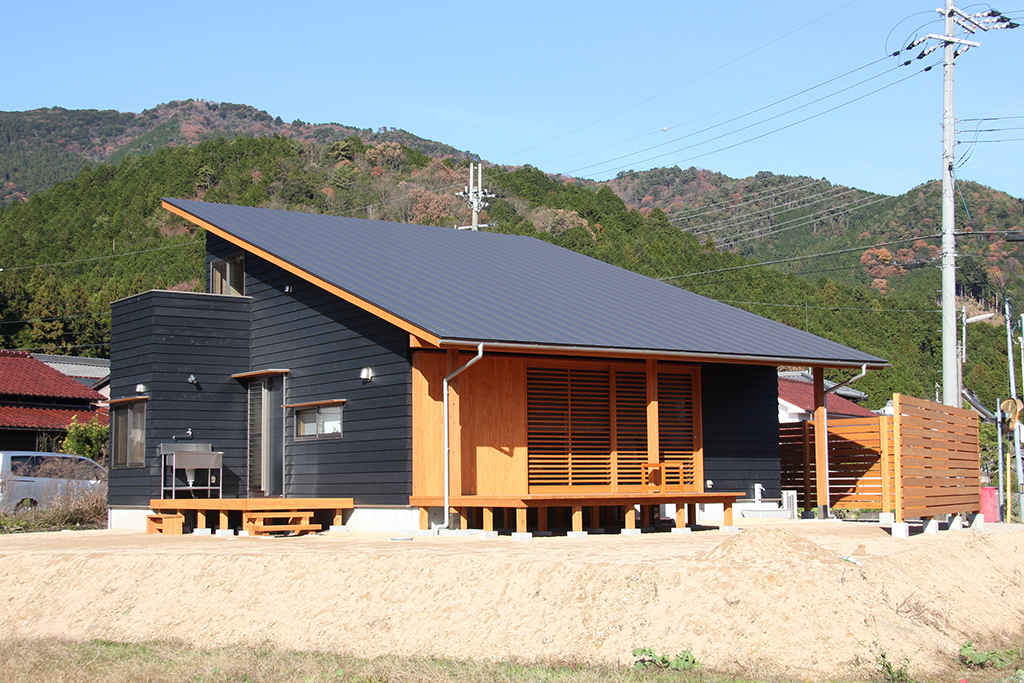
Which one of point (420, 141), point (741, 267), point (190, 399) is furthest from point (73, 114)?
point (190, 399)

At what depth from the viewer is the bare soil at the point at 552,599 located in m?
8.64

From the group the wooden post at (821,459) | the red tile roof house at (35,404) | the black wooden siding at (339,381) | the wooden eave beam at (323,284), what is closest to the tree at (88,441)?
the red tile roof house at (35,404)

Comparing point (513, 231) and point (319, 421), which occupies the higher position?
point (513, 231)

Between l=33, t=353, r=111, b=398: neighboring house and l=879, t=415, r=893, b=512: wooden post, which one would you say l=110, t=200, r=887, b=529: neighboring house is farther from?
l=33, t=353, r=111, b=398: neighboring house

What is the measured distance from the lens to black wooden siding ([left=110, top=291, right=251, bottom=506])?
1741 centimetres

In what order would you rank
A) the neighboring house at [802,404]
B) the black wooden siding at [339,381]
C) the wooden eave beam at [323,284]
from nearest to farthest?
1. the wooden eave beam at [323,284]
2. the black wooden siding at [339,381]
3. the neighboring house at [802,404]

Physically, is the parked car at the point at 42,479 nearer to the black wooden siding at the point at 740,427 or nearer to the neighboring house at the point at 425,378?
the neighboring house at the point at 425,378

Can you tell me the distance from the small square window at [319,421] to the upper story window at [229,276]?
2.88 metres

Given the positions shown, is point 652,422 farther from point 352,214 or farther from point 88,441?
point 352,214

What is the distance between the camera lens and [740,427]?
18688 mm

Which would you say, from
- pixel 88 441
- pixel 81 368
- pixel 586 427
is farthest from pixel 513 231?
pixel 586 427

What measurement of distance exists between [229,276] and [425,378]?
19.1ft

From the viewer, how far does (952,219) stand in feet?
67.7

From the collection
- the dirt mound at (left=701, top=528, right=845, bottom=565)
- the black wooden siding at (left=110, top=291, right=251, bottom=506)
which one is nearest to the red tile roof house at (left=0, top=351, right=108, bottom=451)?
the black wooden siding at (left=110, top=291, right=251, bottom=506)
